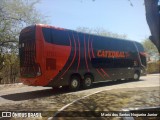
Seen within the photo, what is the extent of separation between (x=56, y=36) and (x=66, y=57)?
1.35 meters

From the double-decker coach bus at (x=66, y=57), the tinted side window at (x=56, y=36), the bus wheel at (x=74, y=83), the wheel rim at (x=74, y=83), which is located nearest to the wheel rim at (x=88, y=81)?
the double-decker coach bus at (x=66, y=57)

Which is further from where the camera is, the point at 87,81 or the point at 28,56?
the point at 87,81

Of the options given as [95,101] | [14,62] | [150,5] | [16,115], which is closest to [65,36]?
[95,101]

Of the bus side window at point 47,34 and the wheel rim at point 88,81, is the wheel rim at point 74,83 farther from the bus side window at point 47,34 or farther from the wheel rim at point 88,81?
the bus side window at point 47,34

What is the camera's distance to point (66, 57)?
14867 mm

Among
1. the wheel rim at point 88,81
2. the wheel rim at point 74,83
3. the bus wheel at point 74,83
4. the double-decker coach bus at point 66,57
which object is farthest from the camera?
the wheel rim at point 88,81

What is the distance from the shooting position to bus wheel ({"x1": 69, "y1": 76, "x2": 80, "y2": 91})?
50.4ft

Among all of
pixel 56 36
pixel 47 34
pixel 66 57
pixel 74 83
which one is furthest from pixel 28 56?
pixel 74 83

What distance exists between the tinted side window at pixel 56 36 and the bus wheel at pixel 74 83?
2.14 m

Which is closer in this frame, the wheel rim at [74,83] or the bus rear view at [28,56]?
the bus rear view at [28,56]

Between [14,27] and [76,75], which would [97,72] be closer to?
[76,75]

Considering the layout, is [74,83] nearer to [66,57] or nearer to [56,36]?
[66,57]

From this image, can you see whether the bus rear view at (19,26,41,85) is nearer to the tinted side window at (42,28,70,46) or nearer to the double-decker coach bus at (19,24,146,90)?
the double-decker coach bus at (19,24,146,90)

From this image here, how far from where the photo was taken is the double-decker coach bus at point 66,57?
13.6 m
